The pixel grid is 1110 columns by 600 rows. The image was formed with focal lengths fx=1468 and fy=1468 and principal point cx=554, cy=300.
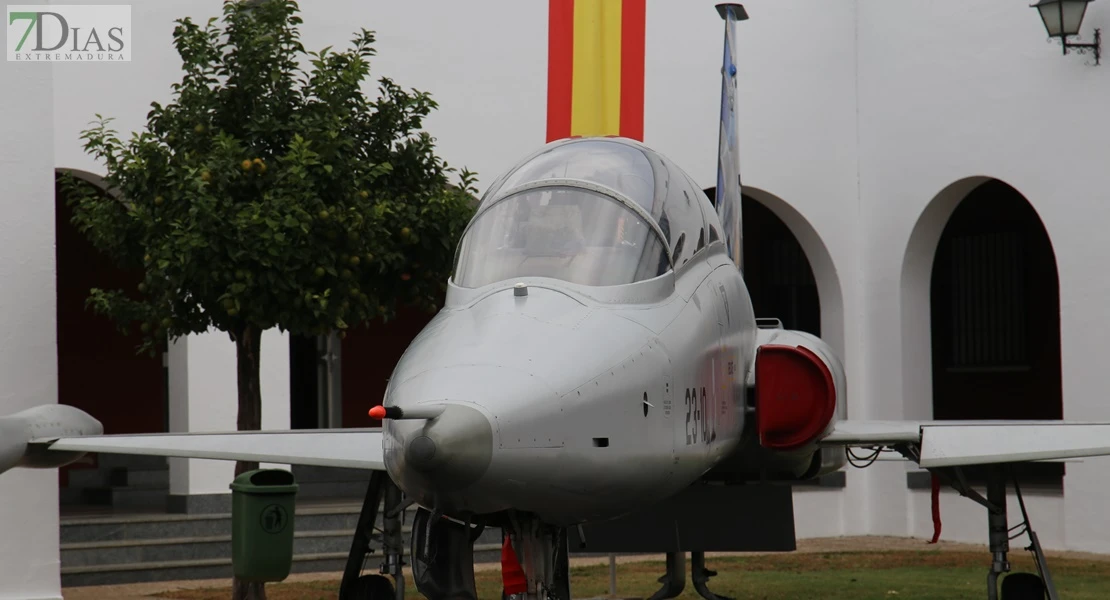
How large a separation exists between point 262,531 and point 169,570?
4.38 meters

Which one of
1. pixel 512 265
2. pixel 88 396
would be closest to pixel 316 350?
pixel 88 396

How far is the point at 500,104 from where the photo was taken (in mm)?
15039

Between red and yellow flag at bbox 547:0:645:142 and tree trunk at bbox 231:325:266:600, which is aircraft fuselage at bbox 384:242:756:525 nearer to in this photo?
tree trunk at bbox 231:325:266:600

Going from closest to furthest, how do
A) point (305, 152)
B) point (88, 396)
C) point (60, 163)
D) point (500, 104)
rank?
point (305, 152), point (60, 163), point (500, 104), point (88, 396)

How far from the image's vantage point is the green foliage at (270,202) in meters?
9.64

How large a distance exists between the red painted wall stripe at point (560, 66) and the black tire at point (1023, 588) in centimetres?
593

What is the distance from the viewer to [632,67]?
565 inches

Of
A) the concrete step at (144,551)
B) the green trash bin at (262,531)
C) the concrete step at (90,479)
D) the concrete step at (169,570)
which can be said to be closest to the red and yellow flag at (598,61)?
the concrete step at (144,551)

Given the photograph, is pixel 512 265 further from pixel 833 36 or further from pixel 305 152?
pixel 833 36

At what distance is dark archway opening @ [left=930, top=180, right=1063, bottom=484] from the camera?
1925 cm

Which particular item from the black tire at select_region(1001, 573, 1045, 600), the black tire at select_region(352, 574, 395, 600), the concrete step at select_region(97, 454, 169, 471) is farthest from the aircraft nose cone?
the concrete step at select_region(97, 454, 169, 471)

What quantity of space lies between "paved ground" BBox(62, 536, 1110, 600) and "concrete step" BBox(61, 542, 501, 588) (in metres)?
0.10

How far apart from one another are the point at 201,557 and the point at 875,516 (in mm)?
7633

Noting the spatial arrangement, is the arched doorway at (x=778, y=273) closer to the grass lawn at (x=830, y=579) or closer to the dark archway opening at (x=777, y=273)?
the dark archway opening at (x=777, y=273)
